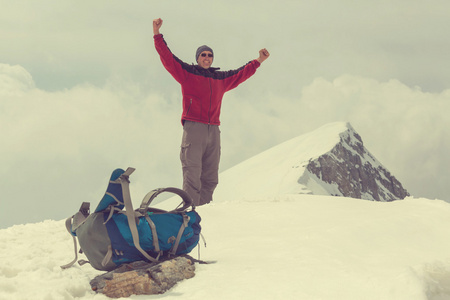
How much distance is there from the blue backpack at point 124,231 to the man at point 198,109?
4247 mm

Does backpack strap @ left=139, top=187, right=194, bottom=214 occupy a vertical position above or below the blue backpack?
above

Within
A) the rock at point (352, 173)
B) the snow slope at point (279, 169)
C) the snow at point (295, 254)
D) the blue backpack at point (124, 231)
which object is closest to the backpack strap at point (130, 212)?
the blue backpack at point (124, 231)

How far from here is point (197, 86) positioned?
9266 millimetres

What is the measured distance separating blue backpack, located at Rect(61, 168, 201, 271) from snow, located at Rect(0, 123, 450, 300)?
353 mm

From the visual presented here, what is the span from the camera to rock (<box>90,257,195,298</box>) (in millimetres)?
4477

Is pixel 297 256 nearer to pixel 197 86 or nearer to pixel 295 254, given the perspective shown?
pixel 295 254

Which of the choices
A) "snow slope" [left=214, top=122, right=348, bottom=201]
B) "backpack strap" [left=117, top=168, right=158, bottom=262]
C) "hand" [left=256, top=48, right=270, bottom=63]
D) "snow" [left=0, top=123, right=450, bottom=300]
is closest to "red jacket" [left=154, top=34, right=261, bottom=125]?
"hand" [left=256, top=48, right=270, bottom=63]

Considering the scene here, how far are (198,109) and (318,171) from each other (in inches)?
2799

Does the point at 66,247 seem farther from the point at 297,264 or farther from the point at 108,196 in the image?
the point at 297,264

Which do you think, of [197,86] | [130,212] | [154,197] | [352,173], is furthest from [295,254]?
[352,173]

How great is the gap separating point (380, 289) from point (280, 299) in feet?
2.69

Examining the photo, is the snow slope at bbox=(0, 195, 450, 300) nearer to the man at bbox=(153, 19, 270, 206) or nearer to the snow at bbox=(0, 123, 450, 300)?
the snow at bbox=(0, 123, 450, 300)

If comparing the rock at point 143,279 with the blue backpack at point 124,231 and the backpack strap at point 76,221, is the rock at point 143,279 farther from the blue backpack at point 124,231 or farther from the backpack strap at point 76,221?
the backpack strap at point 76,221

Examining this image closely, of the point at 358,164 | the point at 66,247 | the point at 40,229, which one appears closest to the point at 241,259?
the point at 66,247
